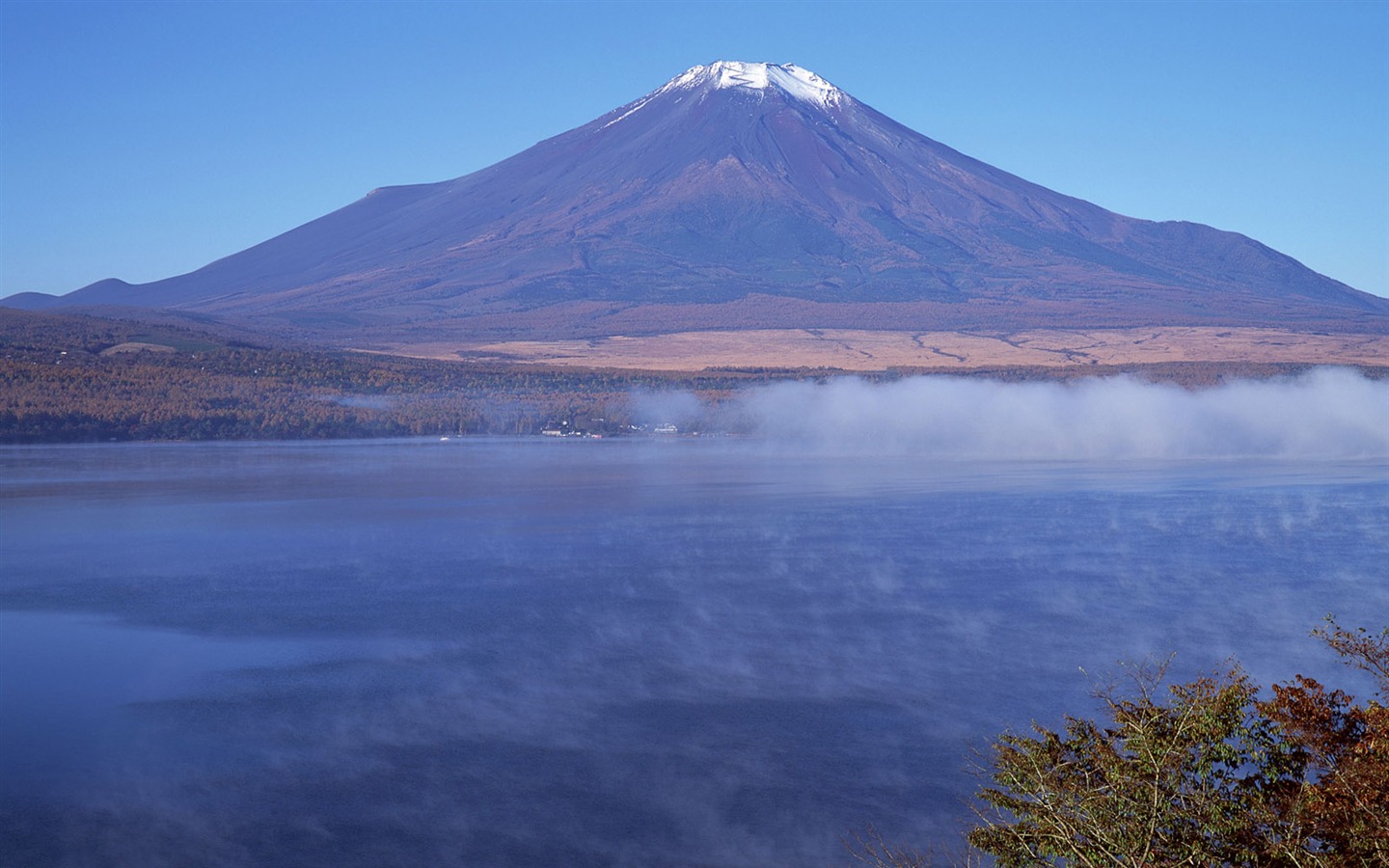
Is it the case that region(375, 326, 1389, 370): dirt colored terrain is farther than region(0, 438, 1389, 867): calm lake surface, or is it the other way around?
region(375, 326, 1389, 370): dirt colored terrain

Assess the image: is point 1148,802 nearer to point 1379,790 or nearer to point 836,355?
point 1379,790

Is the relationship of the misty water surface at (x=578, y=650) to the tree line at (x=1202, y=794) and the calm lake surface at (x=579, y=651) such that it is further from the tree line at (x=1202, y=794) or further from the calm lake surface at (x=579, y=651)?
the tree line at (x=1202, y=794)

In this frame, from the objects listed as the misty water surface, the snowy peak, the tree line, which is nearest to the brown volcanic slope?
the snowy peak

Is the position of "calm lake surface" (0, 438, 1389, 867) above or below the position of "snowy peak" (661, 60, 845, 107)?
below

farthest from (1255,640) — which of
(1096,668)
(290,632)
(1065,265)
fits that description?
(1065,265)

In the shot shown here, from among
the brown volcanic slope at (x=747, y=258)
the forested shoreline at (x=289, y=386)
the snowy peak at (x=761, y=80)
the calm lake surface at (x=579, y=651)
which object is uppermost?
the snowy peak at (x=761, y=80)

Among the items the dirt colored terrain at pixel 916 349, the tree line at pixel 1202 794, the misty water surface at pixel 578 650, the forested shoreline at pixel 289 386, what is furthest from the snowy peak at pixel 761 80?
the tree line at pixel 1202 794

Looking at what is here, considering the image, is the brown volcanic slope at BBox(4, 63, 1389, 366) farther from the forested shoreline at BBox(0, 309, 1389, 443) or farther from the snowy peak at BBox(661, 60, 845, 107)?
the forested shoreline at BBox(0, 309, 1389, 443)
